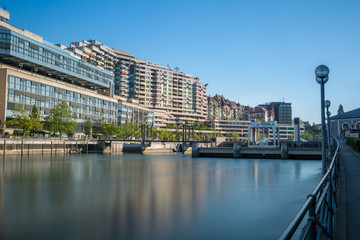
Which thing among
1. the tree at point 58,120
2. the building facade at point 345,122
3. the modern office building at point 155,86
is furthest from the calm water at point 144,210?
the modern office building at point 155,86

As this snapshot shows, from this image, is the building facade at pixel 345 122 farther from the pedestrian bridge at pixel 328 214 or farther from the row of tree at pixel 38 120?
the pedestrian bridge at pixel 328 214

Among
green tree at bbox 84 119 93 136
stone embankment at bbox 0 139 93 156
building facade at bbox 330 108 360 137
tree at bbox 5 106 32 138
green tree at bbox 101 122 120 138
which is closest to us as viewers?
stone embankment at bbox 0 139 93 156

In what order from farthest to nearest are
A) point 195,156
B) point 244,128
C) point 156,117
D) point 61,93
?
1. point 244,128
2. point 156,117
3. point 61,93
4. point 195,156

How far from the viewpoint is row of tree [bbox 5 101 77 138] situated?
69375 mm

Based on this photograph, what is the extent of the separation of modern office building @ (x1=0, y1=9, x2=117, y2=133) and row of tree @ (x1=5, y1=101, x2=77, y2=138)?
2.43 m

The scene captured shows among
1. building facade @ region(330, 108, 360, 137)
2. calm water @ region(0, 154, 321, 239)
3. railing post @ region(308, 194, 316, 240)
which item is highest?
building facade @ region(330, 108, 360, 137)

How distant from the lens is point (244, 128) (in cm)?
19825

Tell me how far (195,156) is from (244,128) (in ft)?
435

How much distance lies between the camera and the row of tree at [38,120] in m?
69.4

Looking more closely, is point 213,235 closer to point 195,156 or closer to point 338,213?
point 338,213

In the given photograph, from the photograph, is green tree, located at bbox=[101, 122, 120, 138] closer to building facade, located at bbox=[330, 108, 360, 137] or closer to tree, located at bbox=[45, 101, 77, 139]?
tree, located at bbox=[45, 101, 77, 139]

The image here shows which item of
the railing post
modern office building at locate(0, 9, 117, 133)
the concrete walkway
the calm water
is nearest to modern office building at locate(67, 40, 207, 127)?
modern office building at locate(0, 9, 117, 133)

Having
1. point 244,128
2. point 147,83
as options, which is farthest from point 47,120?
point 244,128

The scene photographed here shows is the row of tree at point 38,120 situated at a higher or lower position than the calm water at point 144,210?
higher
